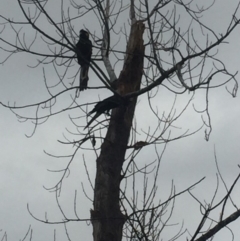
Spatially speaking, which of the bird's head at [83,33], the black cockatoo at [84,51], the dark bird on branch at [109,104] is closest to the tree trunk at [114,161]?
the dark bird on branch at [109,104]

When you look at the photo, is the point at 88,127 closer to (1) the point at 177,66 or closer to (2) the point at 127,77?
(2) the point at 127,77

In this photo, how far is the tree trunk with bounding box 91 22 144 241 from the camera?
4.51 metres

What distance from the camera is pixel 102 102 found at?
15.8 feet

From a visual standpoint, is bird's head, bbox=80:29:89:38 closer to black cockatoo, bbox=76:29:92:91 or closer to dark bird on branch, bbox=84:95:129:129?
black cockatoo, bbox=76:29:92:91

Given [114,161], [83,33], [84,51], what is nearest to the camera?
[114,161]

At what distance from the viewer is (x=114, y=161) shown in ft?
15.6

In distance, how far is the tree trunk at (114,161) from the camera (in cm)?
451

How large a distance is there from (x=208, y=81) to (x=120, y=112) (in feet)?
3.84

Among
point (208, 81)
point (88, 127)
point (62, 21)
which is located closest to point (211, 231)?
point (208, 81)

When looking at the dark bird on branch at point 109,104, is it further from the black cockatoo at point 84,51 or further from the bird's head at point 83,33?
the bird's head at point 83,33

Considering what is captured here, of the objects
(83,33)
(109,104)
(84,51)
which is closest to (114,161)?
(109,104)

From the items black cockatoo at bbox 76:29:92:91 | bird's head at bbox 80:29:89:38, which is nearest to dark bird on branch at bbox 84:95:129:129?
black cockatoo at bbox 76:29:92:91

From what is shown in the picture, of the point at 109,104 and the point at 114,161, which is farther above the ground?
the point at 109,104

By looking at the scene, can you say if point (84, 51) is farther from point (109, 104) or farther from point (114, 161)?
point (114, 161)
